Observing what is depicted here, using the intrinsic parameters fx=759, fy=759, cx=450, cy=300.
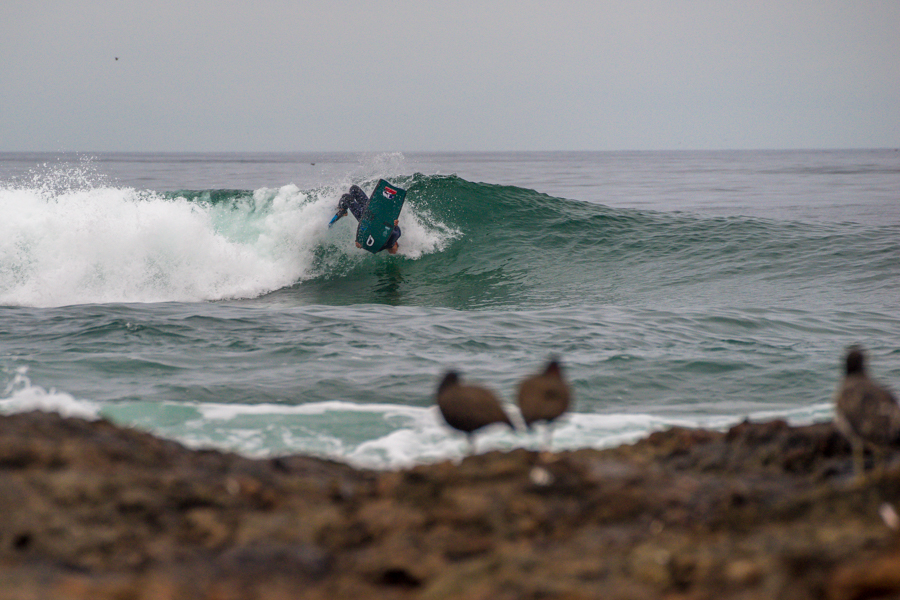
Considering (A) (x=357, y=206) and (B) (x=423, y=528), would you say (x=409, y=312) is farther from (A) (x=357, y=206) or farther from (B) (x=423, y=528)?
(B) (x=423, y=528)

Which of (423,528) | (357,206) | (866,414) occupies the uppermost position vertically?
(357,206)

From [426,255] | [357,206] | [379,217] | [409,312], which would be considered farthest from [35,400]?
[426,255]

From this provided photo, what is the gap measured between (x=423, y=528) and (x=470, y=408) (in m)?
0.91

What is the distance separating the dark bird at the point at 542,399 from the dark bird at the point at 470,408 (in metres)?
0.12

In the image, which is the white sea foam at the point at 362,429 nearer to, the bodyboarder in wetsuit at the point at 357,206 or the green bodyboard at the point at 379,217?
the green bodyboard at the point at 379,217

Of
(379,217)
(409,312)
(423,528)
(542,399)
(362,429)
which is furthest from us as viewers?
(379,217)

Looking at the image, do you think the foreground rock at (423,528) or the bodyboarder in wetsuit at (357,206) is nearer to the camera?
the foreground rock at (423,528)

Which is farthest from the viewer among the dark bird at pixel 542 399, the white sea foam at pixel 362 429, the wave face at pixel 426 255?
the wave face at pixel 426 255

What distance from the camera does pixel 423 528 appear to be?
10.1 feet

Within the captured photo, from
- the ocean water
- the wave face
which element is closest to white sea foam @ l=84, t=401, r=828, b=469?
the ocean water

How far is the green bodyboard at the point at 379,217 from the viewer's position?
18.3 meters

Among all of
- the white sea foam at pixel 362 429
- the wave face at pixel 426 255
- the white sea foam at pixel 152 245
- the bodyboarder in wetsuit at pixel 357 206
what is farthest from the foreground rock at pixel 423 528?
the bodyboarder in wetsuit at pixel 357 206

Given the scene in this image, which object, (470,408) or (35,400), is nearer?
(470,408)

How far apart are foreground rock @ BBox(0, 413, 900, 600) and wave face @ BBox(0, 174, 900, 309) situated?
11.0 metres
